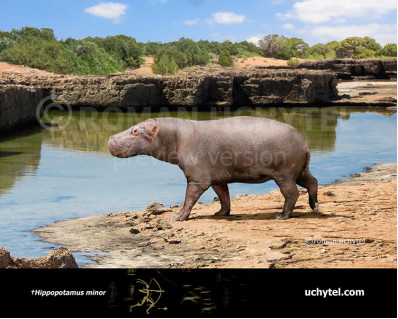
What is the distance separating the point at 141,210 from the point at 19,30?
35.6 metres

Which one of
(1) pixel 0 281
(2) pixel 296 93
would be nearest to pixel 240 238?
(1) pixel 0 281

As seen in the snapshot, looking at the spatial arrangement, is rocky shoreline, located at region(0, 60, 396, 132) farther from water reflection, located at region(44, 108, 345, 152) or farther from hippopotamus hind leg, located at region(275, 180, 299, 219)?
hippopotamus hind leg, located at region(275, 180, 299, 219)

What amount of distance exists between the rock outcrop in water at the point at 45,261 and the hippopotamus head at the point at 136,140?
7.49 ft

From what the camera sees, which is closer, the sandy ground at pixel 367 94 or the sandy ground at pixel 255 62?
the sandy ground at pixel 367 94

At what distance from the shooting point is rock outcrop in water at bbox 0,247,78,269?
5.07 metres

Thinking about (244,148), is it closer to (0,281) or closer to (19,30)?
(0,281)

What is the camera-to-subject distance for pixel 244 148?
7.18 m

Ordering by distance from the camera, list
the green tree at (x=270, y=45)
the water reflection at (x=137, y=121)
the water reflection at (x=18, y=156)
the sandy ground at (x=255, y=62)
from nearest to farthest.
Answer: the water reflection at (x=18, y=156), the water reflection at (x=137, y=121), the sandy ground at (x=255, y=62), the green tree at (x=270, y=45)

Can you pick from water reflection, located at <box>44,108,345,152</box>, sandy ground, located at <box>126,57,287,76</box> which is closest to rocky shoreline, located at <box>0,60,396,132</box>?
water reflection, located at <box>44,108,345,152</box>

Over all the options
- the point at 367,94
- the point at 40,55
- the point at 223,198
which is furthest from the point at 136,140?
the point at 40,55

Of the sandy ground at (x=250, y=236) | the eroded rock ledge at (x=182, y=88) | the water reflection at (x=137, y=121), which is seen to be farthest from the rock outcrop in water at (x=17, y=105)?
the sandy ground at (x=250, y=236)

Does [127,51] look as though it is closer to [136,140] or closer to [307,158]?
[136,140]

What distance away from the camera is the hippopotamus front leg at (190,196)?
732 cm

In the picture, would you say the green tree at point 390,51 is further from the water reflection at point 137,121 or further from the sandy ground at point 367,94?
the water reflection at point 137,121
